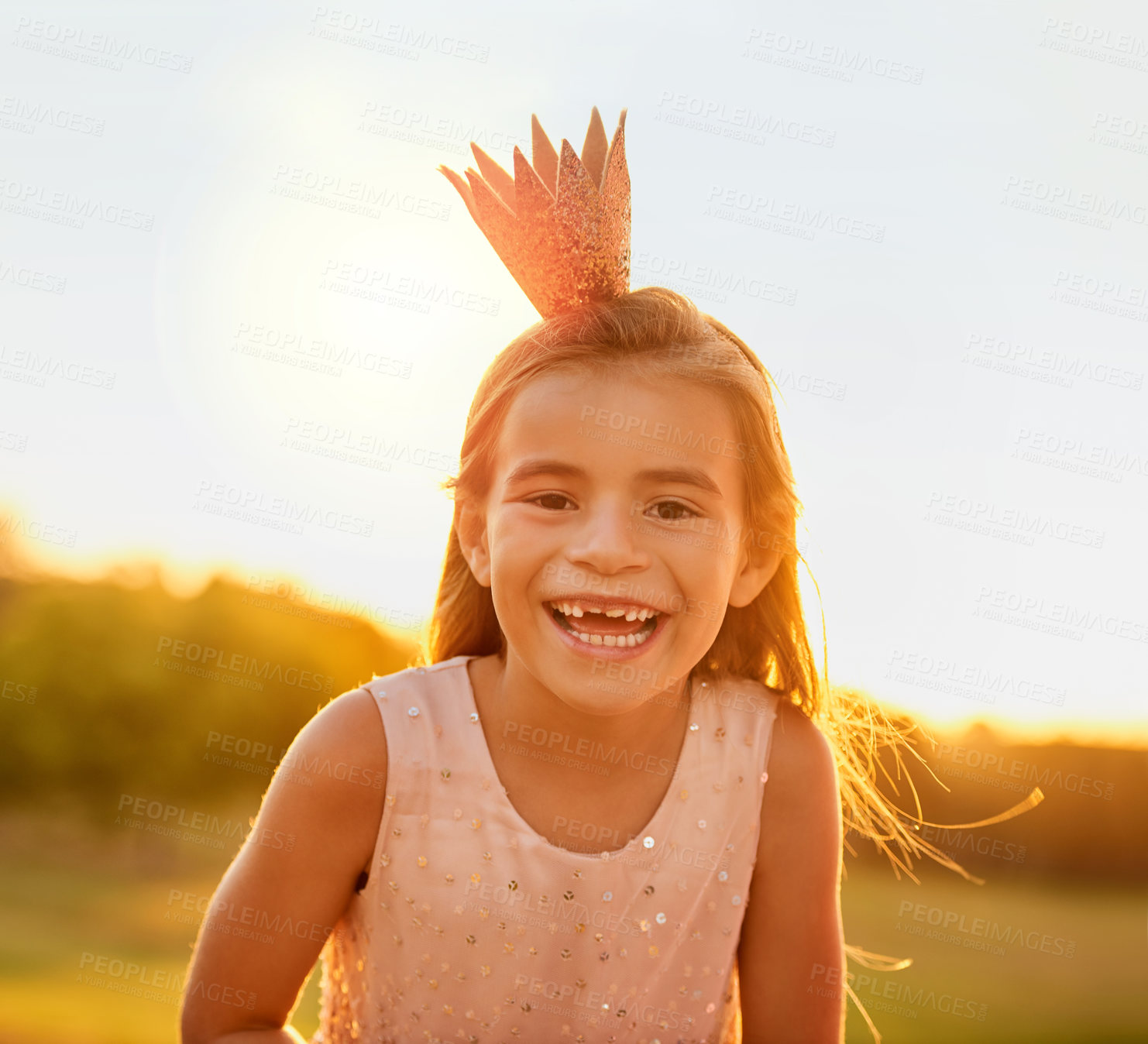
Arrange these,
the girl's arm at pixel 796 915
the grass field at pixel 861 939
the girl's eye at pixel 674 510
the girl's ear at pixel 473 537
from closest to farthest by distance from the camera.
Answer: the girl's eye at pixel 674 510 < the girl's arm at pixel 796 915 < the girl's ear at pixel 473 537 < the grass field at pixel 861 939

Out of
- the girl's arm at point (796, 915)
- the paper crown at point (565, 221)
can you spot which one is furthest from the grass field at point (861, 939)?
the paper crown at point (565, 221)

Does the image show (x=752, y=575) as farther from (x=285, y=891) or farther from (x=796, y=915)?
(x=285, y=891)

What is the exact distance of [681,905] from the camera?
2.03 m

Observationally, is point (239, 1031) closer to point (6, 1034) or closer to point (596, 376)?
point (596, 376)

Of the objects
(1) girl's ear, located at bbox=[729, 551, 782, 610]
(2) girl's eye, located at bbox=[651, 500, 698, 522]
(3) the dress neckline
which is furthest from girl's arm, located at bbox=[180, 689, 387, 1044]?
(1) girl's ear, located at bbox=[729, 551, 782, 610]

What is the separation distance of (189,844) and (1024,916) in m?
6.68

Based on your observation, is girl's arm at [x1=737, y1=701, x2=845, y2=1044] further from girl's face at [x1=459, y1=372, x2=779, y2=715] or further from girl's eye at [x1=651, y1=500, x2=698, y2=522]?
girl's eye at [x1=651, y1=500, x2=698, y2=522]

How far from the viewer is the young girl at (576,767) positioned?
1.85 m

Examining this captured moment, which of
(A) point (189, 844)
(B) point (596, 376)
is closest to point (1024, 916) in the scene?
(B) point (596, 376)

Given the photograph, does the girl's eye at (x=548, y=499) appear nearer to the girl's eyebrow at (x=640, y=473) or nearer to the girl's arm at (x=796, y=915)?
the girl's eyebrow at (x=640, y=473)

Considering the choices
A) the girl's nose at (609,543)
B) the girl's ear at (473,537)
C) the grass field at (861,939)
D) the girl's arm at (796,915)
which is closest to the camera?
the girl's nose at (609,543)

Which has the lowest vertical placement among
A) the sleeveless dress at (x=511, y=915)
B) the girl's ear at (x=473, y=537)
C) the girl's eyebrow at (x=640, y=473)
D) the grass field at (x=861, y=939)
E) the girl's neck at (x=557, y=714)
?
the grass field at (x=861, y=939)

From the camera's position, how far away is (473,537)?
218 centimetres

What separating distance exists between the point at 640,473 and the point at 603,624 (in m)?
0.32
